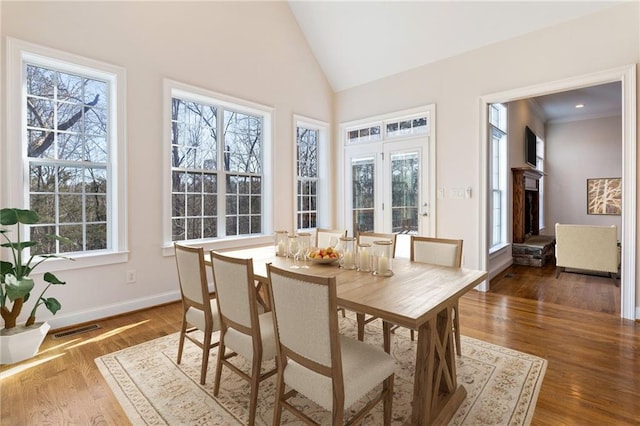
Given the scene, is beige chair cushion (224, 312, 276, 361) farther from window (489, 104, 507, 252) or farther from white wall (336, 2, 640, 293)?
window (489, 104, 507, 252)

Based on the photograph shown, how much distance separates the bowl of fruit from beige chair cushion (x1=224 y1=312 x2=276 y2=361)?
1.93 ft

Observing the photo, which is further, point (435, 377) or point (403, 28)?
point (403, 28)

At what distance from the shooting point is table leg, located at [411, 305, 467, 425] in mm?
1613

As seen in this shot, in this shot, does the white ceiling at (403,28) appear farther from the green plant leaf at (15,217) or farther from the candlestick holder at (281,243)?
the green plant leaf at (15,217)

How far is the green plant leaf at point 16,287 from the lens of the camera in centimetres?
224

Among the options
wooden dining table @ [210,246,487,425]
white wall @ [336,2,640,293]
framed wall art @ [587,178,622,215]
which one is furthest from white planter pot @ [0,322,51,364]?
framed wall art @ [587,178,622,215]

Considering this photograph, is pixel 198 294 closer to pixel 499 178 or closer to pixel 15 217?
pixel 15 217

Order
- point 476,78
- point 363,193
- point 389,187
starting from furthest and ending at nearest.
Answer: point 363,193, point 389,187, point 476,78

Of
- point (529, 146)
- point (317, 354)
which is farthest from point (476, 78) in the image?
point (317, 354)

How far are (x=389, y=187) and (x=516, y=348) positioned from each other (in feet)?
10.2

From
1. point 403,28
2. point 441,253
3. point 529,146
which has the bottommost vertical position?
point 441,253

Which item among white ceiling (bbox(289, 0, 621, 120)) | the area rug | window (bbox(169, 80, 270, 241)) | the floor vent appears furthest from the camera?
window (bbox(169, 80, 270, 241))

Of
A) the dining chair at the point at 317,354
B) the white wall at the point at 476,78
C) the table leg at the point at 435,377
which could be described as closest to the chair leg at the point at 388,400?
the dining chair at the point at 317,354

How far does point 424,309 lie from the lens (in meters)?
1.43
